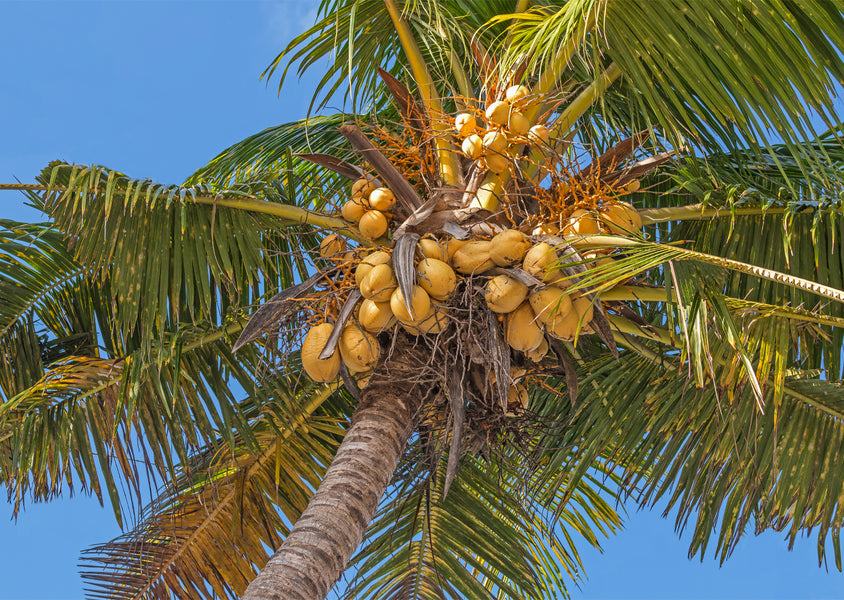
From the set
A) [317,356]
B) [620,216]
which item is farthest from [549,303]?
[317,356]

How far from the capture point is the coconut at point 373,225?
10.2ft

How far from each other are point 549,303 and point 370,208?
34.3 inches

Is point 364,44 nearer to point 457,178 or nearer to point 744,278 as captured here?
point 457,178

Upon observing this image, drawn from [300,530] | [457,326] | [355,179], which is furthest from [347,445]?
[355,179]

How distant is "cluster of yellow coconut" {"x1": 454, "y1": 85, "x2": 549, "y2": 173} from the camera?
311cm

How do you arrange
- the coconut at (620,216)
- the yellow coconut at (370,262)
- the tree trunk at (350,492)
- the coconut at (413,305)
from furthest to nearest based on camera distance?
1. the coconut at (620,216)
2. the yellow coconut at (370,262)
3. the coconut at (413,305)
4. the tree trunk at (350,492)

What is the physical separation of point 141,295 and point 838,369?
10.1 feet

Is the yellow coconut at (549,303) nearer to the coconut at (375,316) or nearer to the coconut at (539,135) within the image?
the coconut at (375,316)

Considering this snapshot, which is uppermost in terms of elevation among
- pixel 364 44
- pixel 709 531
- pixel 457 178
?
pixel 364 44

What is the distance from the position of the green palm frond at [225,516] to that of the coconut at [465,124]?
4.57ft

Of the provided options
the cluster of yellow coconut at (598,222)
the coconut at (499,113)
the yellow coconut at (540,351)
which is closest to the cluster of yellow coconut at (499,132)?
the coconut at (499,113)

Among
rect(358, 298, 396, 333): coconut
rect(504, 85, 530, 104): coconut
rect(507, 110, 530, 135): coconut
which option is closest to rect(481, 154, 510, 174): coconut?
rect(507, 110, 530, 135): coconut

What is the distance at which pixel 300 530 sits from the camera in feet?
8.60

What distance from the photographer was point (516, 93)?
10.4ft
